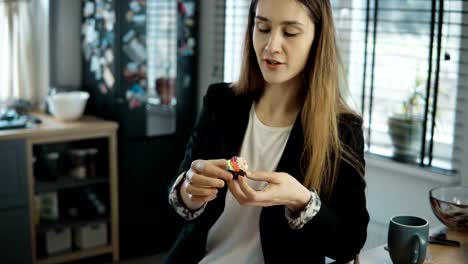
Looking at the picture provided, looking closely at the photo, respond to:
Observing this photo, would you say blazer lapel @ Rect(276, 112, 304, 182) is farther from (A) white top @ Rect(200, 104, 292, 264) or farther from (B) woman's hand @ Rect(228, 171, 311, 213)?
(B) woman's hand @ Rect(228, 171, 311, 213)

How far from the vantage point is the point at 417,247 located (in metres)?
1.42

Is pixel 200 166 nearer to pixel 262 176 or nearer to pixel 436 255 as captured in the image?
pixel 262 176

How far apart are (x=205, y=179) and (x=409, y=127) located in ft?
5.00

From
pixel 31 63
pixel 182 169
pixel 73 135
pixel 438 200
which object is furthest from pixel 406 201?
pixel 31 63

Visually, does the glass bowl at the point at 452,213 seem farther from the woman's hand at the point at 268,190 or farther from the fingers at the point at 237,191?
the fingers at the point at 237,191

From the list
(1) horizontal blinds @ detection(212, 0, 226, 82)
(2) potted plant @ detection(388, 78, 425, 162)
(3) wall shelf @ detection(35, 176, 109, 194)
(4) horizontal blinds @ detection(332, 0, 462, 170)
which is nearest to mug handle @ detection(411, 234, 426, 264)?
(4) horizontal blinds @ detection(332, 0, 462, 170)

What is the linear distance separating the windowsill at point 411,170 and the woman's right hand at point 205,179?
134cm

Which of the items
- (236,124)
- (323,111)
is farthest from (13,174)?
(323,111)

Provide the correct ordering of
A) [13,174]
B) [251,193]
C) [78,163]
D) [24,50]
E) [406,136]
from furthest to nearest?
1. [24,50]
2. [78,163]
3. [13,174]
4. [406,136]
5. [251,193]

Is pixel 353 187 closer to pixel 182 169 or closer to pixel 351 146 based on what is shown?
pixel 351 146

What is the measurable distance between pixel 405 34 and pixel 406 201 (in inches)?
28.3

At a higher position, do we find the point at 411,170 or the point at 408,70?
the point at 408,70

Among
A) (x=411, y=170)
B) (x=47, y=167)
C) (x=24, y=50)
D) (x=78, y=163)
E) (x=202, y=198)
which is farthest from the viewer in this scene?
(x=24, y=50)

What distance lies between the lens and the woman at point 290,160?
1553 mm
